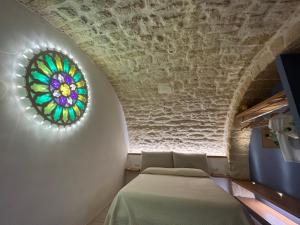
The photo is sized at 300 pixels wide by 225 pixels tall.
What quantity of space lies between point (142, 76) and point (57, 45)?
4.27ft

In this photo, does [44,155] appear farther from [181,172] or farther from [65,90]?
[181,172]

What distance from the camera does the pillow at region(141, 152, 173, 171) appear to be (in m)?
3.08

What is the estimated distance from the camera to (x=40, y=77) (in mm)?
1497

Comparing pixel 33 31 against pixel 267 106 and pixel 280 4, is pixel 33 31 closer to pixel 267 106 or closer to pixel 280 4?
pixel 280 4

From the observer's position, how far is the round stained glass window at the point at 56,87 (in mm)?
1451

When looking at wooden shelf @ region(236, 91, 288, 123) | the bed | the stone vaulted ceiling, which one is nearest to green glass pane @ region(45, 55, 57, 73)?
the stone vaulted ceiling

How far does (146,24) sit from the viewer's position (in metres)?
1.66

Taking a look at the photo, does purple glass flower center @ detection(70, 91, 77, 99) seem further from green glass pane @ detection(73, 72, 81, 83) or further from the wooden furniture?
the wooden furniture

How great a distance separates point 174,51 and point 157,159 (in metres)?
2.23

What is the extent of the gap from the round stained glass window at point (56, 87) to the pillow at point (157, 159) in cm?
180

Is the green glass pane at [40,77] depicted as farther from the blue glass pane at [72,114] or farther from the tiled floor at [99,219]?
the tiled floor at [99,219]

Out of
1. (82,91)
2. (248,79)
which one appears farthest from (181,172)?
(82,91)

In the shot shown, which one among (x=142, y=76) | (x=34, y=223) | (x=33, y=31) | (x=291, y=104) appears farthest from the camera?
(x=142, y=76)

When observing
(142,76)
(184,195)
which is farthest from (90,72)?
(184,195)
